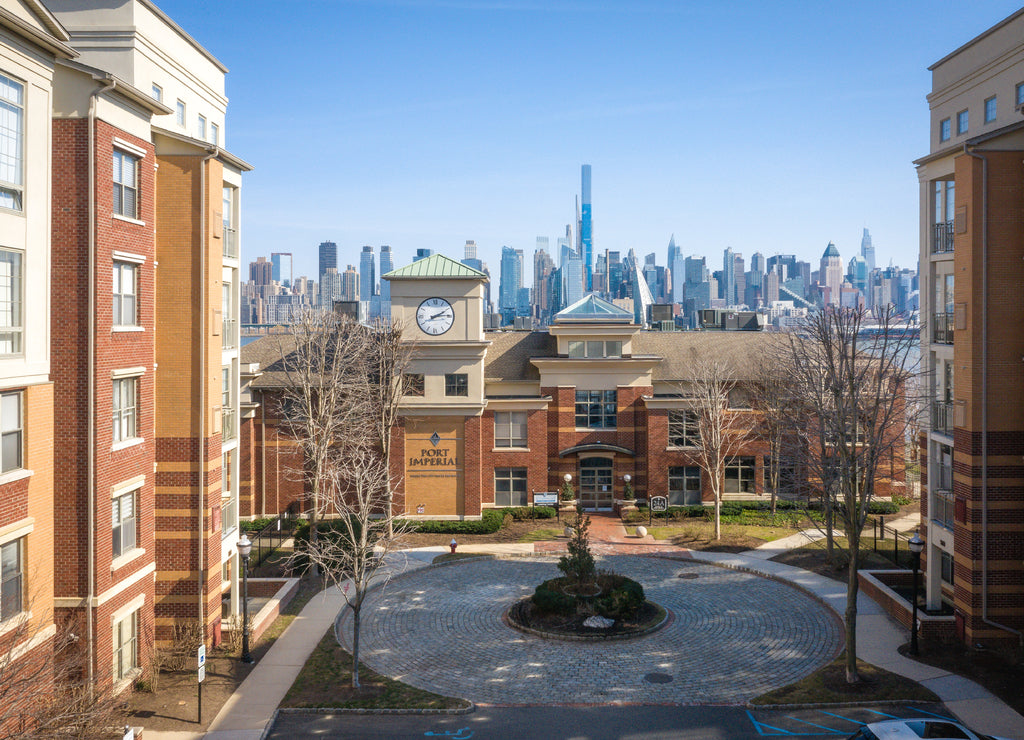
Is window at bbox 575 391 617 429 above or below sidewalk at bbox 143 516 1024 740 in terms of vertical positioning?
above

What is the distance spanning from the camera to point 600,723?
675 inches

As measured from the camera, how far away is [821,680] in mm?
19031

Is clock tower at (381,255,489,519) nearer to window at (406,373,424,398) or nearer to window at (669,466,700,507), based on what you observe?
window at (406,373,424,398)

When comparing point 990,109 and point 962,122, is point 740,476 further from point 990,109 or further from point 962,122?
point 990,109

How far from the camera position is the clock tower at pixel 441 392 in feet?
125

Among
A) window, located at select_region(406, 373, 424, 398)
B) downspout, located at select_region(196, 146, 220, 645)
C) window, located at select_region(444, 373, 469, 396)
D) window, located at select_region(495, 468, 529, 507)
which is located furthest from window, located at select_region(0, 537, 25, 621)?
→ window, located at select_region(495, 468, 529, 507)

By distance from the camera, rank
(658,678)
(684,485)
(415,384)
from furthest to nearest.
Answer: (684,485)
(415,384)
(658,678)

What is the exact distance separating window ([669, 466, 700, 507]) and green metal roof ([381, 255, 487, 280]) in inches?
574

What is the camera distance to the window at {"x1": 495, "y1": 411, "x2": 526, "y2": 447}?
40094 mm

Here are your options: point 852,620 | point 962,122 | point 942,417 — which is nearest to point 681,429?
point 942,417

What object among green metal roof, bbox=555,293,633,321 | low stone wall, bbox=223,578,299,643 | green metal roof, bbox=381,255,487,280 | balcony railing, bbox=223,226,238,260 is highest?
green metal roof, bbox=381,255,487,280

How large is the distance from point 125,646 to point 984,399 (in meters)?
22.3

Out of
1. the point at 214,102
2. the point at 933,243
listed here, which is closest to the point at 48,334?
the point at 214,102

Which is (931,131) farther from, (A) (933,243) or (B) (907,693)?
(B) (907,693)
